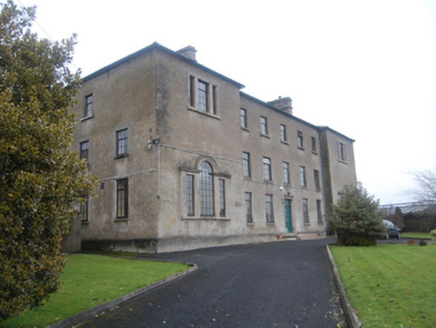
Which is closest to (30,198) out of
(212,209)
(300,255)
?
(300,255)

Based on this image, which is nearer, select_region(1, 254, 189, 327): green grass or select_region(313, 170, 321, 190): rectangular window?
select_region(1, 254, 189, 327): green grass

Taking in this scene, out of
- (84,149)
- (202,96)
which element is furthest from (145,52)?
(84,149)

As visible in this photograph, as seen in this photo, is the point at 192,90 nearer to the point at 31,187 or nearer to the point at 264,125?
the point at 264,125

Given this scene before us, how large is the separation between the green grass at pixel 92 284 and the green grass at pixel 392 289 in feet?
17.0

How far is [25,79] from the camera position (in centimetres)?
743

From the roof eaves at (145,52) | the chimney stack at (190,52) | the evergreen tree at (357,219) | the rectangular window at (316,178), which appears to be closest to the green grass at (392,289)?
the evergreen tree at (357,219)

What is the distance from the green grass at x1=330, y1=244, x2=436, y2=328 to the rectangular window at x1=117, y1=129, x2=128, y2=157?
1234 centimetres

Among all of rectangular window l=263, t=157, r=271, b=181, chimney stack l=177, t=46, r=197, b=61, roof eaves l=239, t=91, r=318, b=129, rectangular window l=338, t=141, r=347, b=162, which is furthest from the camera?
A: rectangular window l=338, t=141, r=347, b=162

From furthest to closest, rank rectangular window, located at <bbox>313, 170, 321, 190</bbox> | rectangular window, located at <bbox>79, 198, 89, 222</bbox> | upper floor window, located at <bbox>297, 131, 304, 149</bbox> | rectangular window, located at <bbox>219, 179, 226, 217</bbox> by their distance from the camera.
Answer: rectangular window, located at <bbox>313, 170, 321, 190</bbox> → upper floor window, located at <bbox>297, 131, 304, 149</bbox> → rectangular window, located at <bbox>219, 179, 226, 217</bbox> → rectangular window, located at <bbox>79, 198, 89, 222</bbox>

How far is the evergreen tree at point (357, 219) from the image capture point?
18.2 metres

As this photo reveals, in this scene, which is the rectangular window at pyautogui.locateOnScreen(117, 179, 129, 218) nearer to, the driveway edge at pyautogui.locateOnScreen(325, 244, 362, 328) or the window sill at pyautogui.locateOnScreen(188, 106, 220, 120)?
the window sill at pyautogui.locateOnScreen(188, 106, 220, 120)

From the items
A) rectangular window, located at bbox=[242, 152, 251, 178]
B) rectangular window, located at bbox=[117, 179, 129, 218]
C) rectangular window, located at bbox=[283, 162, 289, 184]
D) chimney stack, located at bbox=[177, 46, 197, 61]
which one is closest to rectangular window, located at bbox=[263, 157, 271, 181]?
rectangular window, located at bbox=[242, 152, 251, 178]

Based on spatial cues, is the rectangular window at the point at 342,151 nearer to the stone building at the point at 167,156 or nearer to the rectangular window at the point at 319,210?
the rectangular window at the point at 319,210

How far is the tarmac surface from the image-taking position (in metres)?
6.86
